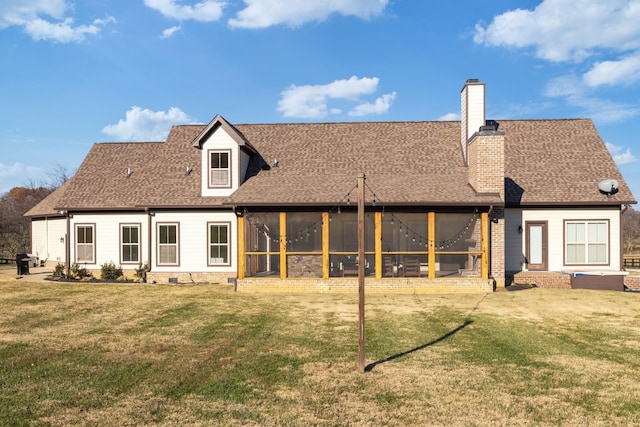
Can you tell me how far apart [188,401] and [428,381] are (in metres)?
3.83

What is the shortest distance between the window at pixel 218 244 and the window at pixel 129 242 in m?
3.58

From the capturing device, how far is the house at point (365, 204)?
17594mm

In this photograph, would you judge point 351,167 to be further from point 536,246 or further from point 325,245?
point 536,246

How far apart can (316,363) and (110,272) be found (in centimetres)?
1492

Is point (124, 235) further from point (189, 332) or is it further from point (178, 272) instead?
point (189, 332)

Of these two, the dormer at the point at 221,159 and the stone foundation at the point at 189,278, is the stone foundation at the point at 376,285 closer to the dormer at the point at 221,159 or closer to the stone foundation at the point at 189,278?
the stone foundation at the point at 189,278

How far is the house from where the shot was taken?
57.7 ft

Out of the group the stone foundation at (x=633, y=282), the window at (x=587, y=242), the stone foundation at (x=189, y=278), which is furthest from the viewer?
the stone foundation at (x=189, y=278)

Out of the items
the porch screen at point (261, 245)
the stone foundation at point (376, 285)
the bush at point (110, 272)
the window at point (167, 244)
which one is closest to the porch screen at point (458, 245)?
the stone foundation at point (376, 285)

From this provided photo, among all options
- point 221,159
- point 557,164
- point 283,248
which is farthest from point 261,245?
point 557,164

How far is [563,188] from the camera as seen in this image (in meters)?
19.4

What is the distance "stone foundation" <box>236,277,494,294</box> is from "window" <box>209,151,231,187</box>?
16.6 feet

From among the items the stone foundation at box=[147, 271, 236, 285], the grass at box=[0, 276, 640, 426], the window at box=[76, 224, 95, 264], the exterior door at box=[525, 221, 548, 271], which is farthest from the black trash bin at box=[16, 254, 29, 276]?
the exterior door at box=[525, 221, 548, 271]

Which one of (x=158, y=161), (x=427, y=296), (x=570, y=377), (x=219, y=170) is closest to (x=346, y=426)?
(x=570, y=377)
